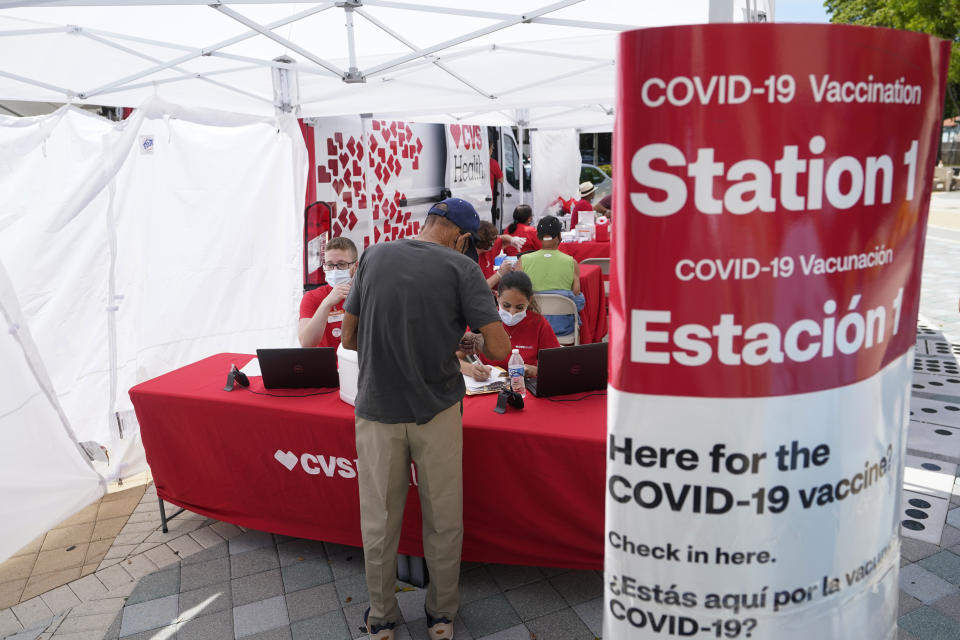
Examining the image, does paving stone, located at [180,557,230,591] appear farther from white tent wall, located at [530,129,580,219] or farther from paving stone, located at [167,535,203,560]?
white tent wall, located at [530,129,580,219]

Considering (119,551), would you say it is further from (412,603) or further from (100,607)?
(412,603)

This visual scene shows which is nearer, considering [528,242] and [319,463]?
[319,463]

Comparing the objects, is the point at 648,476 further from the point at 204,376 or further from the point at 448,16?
the point at 448,16

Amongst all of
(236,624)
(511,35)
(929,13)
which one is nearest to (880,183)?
(236,624)

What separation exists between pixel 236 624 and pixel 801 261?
96.8 inches

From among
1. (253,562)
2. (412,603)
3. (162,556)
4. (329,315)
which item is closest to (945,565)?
(412,603)

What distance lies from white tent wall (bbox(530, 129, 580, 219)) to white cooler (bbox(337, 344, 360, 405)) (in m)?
9.01

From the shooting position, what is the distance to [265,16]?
371cm

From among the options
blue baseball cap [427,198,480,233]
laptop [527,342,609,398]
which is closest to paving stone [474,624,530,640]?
laptop [527,342,609,398]

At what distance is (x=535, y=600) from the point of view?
267 cm

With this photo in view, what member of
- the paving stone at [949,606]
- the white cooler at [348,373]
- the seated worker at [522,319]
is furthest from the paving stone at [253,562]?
the paving stone at [949,606]

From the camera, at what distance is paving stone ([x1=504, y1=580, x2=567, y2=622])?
260cm

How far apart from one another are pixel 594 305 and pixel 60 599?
163 inches

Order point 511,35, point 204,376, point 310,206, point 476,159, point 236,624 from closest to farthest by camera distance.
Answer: point 236,624, point 204,376, point 511,35, point 310,206, point 476,159
